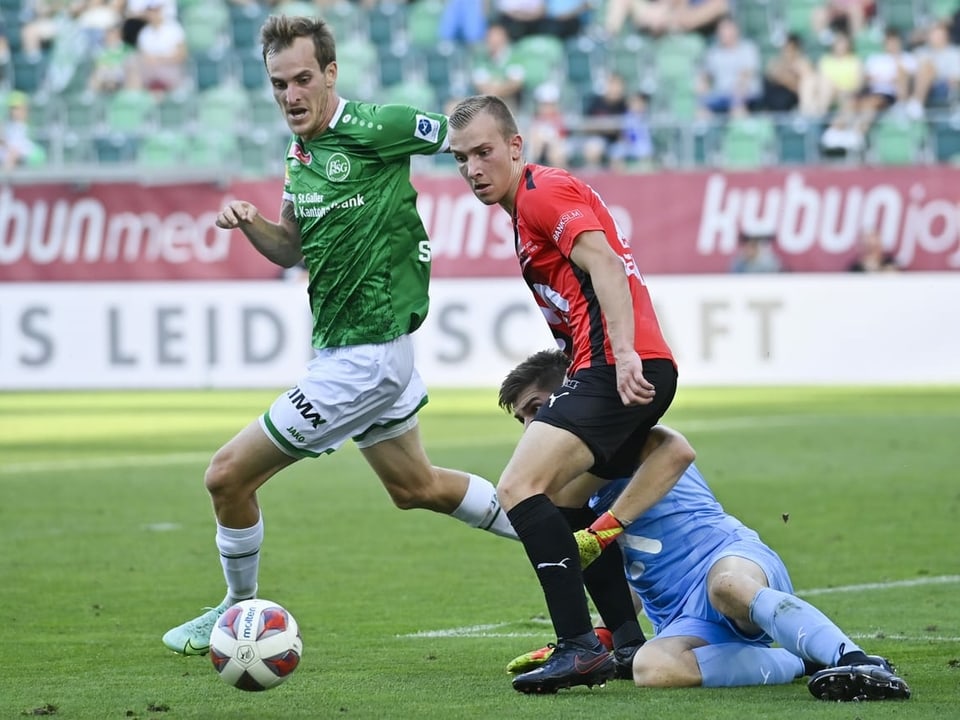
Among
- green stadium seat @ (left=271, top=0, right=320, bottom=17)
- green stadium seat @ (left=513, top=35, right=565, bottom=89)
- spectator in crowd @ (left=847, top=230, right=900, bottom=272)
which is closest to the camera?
spectator in crowd @ (left=847, top=230, right=900, bottom=272)

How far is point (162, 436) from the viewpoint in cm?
1661

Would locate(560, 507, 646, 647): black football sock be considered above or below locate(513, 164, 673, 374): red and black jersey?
below

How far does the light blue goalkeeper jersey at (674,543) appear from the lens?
621 cm

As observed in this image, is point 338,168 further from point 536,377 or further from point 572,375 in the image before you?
point 572,375

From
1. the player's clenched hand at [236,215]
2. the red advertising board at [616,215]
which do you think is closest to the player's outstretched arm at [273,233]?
the player's clenched hand at [236,215]

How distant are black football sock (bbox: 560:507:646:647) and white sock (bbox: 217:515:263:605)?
1.37 meters

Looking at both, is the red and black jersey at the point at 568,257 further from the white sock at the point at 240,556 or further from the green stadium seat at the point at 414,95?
the green stadium seat at the point at 414,95

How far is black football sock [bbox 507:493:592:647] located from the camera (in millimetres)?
5805

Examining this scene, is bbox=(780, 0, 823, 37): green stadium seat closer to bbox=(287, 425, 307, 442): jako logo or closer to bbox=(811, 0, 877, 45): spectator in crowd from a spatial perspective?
bbox=(811, 0, 877, 45): spectator in crowd

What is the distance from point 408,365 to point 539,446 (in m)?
1.40

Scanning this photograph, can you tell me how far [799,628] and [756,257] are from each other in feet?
54.2

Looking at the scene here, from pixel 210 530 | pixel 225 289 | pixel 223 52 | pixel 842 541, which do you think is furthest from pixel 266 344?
pixel 842 541

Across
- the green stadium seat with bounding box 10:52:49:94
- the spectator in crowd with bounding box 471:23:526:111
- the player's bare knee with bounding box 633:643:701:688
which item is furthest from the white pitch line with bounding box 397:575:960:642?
the green stadium seat with bounding box 10:52:49:94

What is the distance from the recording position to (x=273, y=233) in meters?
7.10
